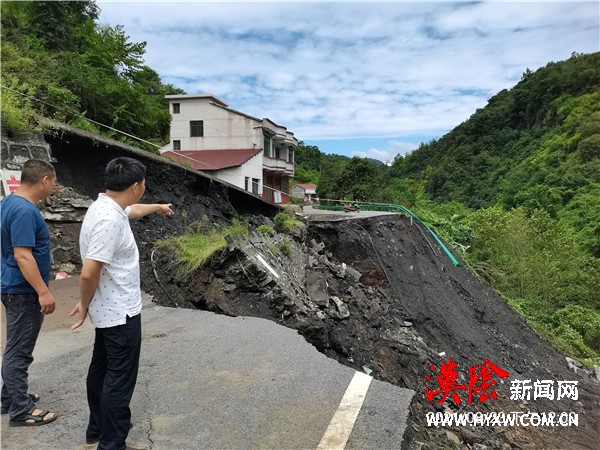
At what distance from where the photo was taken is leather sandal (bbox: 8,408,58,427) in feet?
8.98

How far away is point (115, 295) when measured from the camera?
7.33 feet

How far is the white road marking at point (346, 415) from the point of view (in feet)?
8.79

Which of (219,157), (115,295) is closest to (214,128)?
(219,157)

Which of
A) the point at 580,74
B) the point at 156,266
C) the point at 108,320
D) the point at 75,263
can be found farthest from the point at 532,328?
the point at 580,74

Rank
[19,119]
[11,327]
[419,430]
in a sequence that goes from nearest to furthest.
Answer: [11,327] < [419,430] < [19,119]

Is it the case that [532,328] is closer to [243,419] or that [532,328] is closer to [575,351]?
[575,351]

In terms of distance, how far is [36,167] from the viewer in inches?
108

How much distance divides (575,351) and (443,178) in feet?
153

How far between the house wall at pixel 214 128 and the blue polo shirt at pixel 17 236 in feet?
74.3

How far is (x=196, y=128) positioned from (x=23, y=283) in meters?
23.7

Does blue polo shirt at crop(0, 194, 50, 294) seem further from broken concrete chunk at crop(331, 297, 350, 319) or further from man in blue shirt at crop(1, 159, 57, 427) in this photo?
broken concrete chunk at crop(331, 297, 350, 319)

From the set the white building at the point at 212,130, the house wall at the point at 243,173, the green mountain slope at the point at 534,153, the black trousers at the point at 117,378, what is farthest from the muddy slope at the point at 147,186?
the green mountain slope at the point at 534,153

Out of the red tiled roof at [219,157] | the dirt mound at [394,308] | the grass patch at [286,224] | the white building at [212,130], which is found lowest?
the dirt mound at [394,308]

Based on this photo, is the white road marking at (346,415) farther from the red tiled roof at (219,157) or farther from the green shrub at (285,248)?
the red tiled roof at (219,157)
